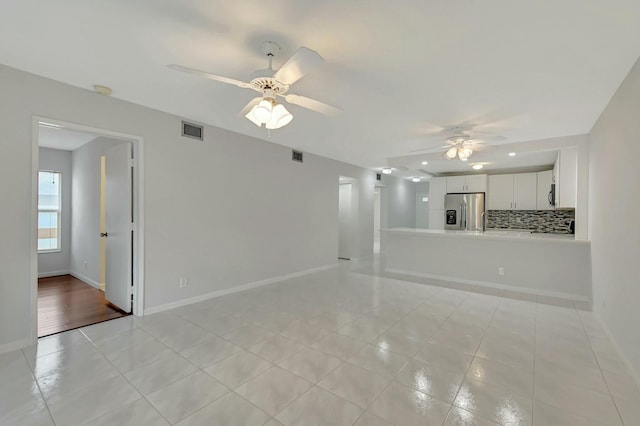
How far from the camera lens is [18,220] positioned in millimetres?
2650

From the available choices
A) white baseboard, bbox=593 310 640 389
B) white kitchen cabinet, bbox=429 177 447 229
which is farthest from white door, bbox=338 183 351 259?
white baseboard, bbox=593 310 640 389

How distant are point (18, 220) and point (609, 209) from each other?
19.3 ft

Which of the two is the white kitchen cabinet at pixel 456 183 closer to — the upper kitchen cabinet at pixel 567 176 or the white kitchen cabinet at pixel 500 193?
the white kitchen cabinet at pixel 500 193

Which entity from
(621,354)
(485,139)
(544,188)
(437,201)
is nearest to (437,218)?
(437,201)

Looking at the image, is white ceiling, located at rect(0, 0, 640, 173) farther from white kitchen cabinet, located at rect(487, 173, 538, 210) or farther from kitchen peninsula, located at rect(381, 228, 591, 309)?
white kitchen cabinet, located at rect(487, 173, 538, 210)

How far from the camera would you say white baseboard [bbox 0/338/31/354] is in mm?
2555

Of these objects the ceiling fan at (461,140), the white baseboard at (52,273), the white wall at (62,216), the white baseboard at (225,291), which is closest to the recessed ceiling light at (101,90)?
the white baseboard at (225,291)

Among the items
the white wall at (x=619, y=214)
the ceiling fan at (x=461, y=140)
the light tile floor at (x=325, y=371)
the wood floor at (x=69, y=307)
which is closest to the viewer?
the light tile floor at (x=325, y=371)

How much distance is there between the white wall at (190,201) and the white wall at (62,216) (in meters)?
3.74

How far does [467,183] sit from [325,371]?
21.4 feet

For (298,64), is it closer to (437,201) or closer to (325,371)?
(325,371)

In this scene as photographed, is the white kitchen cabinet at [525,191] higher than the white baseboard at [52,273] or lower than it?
higher

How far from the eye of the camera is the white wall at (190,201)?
2.63 meters

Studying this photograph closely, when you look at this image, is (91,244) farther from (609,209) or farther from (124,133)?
(609,209)
